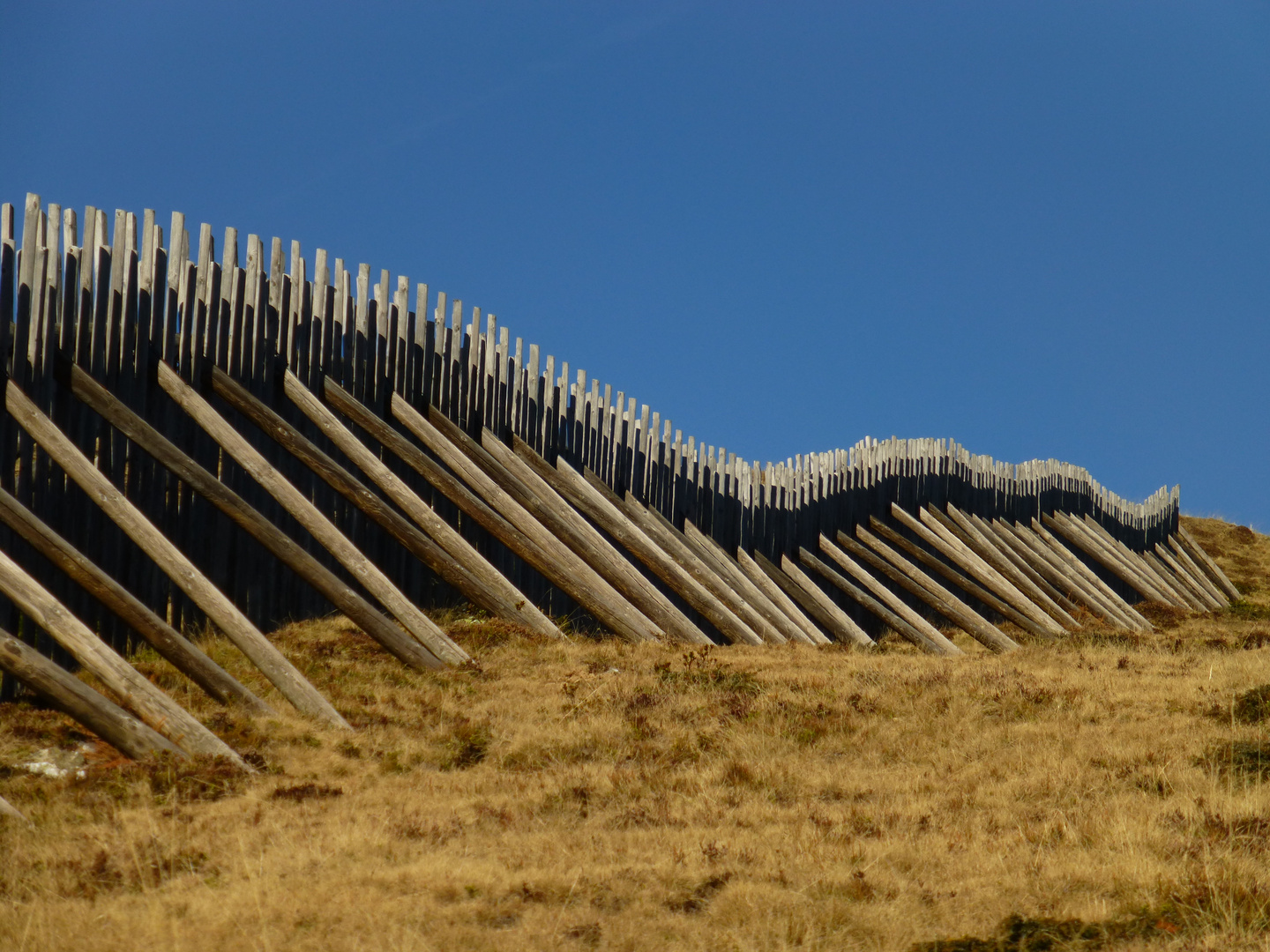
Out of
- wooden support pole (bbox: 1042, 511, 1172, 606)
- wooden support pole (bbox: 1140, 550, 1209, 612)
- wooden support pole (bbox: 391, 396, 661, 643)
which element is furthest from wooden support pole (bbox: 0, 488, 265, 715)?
wooden support pole (bbox: 1140, 550, 1209, 612)

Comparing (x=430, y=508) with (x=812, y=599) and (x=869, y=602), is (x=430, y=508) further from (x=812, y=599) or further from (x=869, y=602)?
(x=869, y=602)

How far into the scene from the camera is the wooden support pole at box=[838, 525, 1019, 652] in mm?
14922

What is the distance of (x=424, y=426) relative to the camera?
37.7 feet

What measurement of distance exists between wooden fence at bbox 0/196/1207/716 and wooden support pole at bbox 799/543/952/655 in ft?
3.45

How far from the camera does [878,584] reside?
1641 centimetres

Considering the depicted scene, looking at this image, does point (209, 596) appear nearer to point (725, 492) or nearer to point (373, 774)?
point (373, 774)

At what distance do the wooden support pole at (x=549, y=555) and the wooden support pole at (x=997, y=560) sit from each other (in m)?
8.93

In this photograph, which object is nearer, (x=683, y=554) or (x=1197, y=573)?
(x=683, y=554)

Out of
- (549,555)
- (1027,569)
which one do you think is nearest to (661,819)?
(549,555)

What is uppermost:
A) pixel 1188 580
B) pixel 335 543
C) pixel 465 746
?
pixel 1188 580

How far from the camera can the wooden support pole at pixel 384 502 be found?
9352 mm

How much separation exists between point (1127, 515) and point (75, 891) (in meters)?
30.1

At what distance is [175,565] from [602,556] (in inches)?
174

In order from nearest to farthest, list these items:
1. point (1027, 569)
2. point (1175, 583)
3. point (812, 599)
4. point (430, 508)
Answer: point (430, 508) < point (812, 599) < point (1027, 569) < point (1175, 583)
